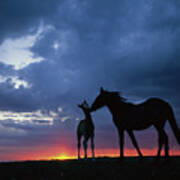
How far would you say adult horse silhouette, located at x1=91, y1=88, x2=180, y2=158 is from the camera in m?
11.8

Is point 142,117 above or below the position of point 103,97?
below

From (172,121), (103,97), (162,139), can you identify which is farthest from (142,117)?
(103,97)

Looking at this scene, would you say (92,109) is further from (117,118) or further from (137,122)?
(137,122)

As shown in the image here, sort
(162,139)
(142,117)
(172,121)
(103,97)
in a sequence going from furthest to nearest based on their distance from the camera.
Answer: (103,97)
(172,121)
(142,117)
(162,139)

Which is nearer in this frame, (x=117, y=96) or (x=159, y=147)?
(x=159, y=147)

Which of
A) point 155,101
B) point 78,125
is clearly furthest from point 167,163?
point 78,125

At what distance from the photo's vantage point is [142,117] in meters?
12.0

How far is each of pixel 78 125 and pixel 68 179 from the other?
35.3ft

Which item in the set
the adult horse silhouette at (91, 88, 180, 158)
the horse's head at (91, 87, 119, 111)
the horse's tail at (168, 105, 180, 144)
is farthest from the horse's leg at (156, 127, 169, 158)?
the horse's head at (91, 87, 119, 111)

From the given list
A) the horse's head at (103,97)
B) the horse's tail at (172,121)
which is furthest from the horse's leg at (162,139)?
the horse's head at (103,97)

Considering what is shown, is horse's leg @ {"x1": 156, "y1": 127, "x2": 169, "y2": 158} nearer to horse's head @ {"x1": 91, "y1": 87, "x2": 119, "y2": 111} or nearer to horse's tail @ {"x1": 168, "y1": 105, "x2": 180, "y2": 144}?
horse's tail @ {"x1": 168, "y1": 105, "x2": 180, "y2": 144}

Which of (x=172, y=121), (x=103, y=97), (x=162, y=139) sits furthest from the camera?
(x=103, y=97)

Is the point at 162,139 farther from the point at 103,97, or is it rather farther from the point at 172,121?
the point at 103,97

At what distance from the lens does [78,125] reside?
1839 centimetres
